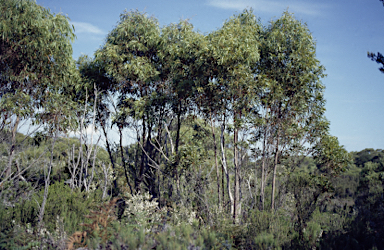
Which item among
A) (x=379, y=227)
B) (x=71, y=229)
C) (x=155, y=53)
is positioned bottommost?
(x=71, y=229)

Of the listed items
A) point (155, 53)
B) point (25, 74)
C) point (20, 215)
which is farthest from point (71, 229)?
point (155, 53)

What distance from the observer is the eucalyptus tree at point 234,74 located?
7168mm

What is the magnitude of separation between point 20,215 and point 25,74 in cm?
528

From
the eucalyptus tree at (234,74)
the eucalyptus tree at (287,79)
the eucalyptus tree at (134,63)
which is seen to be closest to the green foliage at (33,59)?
the eucalyptus tree at (134,63)

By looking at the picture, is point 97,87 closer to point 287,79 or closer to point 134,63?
point 134,63

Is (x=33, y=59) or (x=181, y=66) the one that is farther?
(x=33, y=59)

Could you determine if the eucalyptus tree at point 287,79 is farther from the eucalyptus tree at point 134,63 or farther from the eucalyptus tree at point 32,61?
the eucalyptus tree at point 32,61

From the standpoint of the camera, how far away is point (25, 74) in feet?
29.4

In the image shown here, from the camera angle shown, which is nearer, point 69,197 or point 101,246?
point 101,246

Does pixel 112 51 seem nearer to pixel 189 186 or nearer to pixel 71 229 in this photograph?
pixel 189 186

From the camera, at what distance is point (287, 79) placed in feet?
26.4

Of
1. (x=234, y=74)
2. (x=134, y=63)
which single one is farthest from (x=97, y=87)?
(x=234, y=74)

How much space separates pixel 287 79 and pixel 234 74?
6.16 ft

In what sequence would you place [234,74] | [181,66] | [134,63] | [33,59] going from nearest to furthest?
1. [234,74]
2. [181,66]
3. [33,59]
4. [134,63]
